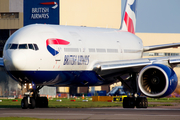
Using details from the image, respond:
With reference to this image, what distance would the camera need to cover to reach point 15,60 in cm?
1959

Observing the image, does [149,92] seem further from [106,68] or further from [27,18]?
[27,18]

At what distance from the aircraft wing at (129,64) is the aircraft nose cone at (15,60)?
5.10 meters

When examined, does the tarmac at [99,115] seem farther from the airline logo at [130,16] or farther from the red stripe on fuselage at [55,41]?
the airline logo at [130,16]

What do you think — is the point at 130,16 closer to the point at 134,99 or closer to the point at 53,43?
the point at 134,99

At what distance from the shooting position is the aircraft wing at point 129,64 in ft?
72.0

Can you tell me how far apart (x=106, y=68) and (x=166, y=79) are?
3653mm

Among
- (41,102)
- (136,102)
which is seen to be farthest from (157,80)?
(41,102)

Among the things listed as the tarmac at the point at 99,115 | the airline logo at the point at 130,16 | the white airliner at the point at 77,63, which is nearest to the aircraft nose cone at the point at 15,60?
the white airliner at the point at 77,63

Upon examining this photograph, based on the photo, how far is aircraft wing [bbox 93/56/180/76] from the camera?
2195 cm

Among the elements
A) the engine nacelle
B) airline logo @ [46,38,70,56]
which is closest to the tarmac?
the engine nacelle

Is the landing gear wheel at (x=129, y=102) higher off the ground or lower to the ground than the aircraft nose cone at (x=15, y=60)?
lower

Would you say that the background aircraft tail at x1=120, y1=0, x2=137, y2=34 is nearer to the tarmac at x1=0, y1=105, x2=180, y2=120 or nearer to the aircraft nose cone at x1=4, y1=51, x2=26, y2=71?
the aircraft nose cone at x1=4, y1=51, x2=26, y2=71

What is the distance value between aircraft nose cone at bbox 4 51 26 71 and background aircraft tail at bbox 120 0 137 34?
1256cm

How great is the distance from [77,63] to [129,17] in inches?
441
